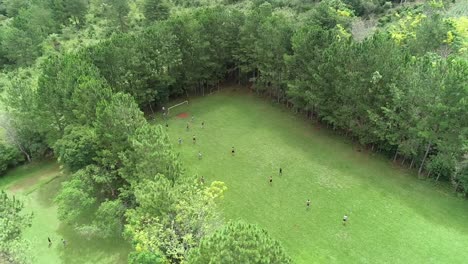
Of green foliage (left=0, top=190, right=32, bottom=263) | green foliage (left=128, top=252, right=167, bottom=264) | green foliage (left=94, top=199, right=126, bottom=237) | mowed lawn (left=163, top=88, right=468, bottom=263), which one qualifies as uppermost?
green foliage (left=0, top=190, right=32, bottom=263)

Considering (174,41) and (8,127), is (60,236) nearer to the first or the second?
(8,127)

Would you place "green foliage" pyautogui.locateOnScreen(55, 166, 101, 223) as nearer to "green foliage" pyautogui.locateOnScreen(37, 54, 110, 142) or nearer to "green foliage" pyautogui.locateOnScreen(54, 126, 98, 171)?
"green foliage" pyautogui.locateOnScreen(54, 126, 98, 171)

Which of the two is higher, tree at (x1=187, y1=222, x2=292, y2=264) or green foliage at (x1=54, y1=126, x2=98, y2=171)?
tree at (x1=187, y1=222, x2=292, y2=264)

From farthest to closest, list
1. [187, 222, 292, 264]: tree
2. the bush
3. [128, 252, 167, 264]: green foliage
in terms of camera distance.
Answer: the bush → [128, 252, 167, 264]: green foliage → [187, 222, 292, 264]: tree

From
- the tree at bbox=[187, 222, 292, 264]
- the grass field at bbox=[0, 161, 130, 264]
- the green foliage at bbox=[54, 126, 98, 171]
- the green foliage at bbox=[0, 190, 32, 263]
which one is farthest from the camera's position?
the green foliage at bbox=[54, 126, 98, 171]

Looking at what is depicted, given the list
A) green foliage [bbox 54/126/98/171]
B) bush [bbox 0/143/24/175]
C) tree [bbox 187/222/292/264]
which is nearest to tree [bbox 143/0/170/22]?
bush [bbox 0/143/24/175]

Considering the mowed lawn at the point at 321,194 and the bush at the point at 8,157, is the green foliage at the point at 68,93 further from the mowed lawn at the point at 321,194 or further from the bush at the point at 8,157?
the mowed lawn at the point at 321,194

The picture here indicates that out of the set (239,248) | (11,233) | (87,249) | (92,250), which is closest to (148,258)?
(239,248)
